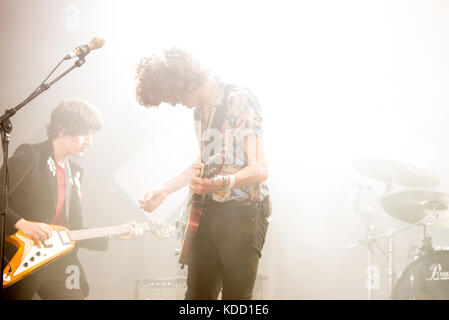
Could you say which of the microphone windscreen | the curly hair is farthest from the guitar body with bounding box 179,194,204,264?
the microphone windscreen

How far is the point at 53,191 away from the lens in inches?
121

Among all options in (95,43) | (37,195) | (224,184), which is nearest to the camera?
(224,184)

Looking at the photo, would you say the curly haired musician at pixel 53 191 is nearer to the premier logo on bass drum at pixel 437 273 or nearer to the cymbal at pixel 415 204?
the cymbal at pixel 415 204

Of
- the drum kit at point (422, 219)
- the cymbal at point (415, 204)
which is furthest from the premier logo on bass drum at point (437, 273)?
the cymbal at point (415, 204)

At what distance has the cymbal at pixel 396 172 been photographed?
10.3 feet

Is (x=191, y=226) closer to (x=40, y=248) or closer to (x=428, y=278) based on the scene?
(x=40, y=248)

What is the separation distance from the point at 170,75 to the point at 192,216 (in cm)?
55

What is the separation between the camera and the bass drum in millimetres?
3129

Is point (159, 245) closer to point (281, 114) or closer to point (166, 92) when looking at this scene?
point (281, 114)

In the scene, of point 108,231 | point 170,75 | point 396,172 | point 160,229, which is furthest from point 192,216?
point 396,172

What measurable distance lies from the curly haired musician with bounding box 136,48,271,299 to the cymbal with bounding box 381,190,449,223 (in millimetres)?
1619

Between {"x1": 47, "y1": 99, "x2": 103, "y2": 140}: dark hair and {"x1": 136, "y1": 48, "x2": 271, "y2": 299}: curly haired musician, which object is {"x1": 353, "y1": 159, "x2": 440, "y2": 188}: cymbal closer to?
{"x1": 136, "y1": 48, "x2": 271, "y2": 299}: curly haired musician

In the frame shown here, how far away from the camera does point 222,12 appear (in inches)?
137
